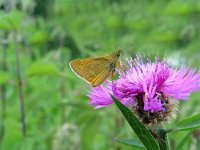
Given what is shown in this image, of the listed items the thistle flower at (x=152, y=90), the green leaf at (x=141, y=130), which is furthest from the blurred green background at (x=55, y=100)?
the green leaf at (x=141, y=130)

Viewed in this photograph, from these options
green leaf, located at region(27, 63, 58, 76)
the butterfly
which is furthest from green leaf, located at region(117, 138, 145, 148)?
green leaf, located at region(27, 63, 58, 76)

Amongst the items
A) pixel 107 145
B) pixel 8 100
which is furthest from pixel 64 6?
pixel 107 145

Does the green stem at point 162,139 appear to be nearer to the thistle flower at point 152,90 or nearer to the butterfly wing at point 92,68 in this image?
the thistle flower at point 152,90

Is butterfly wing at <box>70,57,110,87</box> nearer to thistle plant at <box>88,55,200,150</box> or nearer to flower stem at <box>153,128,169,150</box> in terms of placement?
thistle plant at <box>88,55,200,150</box>

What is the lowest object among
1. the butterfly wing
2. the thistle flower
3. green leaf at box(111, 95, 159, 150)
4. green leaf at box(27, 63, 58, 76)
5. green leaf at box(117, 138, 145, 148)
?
green leaf at box(117, 138, 145, 148)

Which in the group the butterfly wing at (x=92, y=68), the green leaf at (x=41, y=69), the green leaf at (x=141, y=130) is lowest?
the green leaf at (x=141, y=130)

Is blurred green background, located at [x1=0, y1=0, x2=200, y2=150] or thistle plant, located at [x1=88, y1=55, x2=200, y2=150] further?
blurred green background, located at [x1=0, y1=0, x2=200, y2=150]

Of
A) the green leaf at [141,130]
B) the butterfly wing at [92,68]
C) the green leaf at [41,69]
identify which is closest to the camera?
the green leaf at [141,130]

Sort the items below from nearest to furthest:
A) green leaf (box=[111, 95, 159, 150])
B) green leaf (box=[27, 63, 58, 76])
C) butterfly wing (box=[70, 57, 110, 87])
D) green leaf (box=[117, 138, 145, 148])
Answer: green leaf (box=[111, 95, 159, 150])
green leaf (box=[117, 138, 145, 148])
butterfly wing (box=[70, 57, 110, 87])
green leaf (box=[27, 63, 58, 76])

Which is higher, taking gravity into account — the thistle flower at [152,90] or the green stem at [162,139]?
the thistle flower at [152,90]
